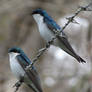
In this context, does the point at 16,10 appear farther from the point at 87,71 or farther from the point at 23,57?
the point at 23,57

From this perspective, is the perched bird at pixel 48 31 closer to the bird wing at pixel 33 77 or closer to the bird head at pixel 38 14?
the bird head at pixel 38 14

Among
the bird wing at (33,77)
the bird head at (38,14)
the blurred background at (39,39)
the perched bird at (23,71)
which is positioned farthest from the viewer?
the blurred background at (39,39)

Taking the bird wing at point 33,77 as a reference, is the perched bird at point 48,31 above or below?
above

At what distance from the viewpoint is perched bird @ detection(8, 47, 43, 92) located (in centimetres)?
500

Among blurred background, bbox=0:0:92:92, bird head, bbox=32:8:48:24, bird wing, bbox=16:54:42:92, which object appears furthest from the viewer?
blurred background, bbox=0:0:92:92

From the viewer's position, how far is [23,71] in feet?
17.3

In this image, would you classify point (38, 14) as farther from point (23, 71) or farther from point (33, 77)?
point (33, 77)

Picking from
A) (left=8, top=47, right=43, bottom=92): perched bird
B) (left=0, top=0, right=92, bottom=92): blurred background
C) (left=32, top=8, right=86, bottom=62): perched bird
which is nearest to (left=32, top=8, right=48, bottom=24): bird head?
(left=32, top=8, right=86, bottom=62): perched bird

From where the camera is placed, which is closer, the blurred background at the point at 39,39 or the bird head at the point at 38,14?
the bird head at the point at 38,14

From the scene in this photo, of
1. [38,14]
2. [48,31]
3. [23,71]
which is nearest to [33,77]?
[23,71]

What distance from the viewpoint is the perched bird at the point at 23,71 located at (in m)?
5.00

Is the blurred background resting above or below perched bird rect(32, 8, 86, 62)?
below

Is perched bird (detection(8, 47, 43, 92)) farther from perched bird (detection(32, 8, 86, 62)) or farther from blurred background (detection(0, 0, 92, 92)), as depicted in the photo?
blurred background (detection(0, 0, 92, 92))

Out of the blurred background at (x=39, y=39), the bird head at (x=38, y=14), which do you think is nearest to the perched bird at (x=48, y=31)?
the bird head at (x=38, y=14)
